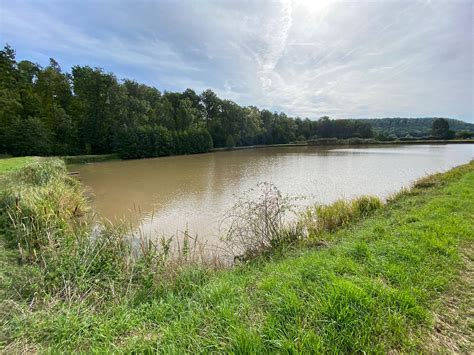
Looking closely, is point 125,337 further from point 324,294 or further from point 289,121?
point 289,121

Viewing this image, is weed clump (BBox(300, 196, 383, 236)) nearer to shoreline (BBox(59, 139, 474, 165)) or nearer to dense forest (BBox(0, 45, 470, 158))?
shoreline (BBox(59, 139, 474, 165))

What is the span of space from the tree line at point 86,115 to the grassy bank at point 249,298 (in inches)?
1184

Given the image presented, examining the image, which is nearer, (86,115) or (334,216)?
(334,216)

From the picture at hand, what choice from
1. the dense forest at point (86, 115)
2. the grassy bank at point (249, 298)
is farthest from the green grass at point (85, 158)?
the grassy bank at point (249, 298)

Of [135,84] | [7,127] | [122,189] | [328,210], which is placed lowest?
[122,189]

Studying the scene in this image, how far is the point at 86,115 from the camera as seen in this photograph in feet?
110

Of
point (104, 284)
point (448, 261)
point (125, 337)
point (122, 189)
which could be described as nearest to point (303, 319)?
point (125, 337)

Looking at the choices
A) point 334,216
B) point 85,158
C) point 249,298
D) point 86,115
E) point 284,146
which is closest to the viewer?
point 249,298

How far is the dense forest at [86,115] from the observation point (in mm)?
26128

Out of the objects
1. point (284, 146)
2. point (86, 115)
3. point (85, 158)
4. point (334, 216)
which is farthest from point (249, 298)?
point (284, 146)

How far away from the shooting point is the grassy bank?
1778mm

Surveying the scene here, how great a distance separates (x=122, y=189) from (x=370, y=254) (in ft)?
42.1

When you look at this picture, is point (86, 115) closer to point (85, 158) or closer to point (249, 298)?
point (85, 158)

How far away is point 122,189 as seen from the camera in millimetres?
12828
